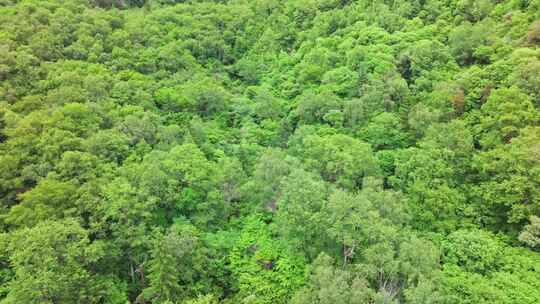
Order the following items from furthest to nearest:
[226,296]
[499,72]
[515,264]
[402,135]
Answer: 1. [402,135]
2. [499,72]
3. [226,296]
4. [515,264]

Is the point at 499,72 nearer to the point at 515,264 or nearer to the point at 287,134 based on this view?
the point at 515,264

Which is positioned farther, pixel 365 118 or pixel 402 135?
pixel 365 118

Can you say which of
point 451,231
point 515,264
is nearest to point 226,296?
point 451,231

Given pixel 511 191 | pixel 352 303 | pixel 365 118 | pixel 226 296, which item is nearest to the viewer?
pixel 352 303

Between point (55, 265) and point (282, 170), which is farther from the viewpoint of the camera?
point (282, 170)

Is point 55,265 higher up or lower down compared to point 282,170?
lower down

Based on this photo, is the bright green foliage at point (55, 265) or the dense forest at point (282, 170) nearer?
the bright green foliage at point (55, 265)

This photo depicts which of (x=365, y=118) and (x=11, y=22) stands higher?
(x=11, y=22)

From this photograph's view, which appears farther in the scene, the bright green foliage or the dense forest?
the dense forest
